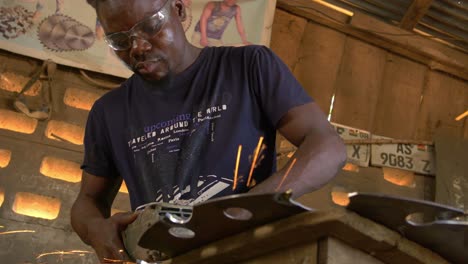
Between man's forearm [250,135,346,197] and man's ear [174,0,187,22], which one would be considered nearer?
man's forearm [250,135,346,197]

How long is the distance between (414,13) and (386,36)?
0.94 ft

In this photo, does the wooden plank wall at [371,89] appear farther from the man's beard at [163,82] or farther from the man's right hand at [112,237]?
the man's right hand at [112,237]

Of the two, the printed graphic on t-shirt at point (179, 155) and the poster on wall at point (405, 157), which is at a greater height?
the printed graphic on t-shirt at point (179, 155)

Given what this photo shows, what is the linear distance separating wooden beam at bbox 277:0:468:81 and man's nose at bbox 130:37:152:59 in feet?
10.5

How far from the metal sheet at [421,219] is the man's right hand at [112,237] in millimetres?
637

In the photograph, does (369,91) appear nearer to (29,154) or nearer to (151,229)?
(29,154)

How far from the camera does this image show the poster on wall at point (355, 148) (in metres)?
5.01

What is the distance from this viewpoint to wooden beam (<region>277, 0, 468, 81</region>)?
5191mm

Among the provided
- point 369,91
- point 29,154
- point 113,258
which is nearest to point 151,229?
point 113,258

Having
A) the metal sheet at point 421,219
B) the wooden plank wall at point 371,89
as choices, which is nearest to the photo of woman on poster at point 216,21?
the wooden plank wall at point 371,89

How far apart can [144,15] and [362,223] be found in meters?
1.09

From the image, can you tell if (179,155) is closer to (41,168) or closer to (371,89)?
(41,168)

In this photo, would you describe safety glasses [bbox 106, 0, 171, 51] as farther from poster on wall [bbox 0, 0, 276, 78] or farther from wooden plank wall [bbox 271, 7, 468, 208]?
wooden plank wall [bbox 271, 7, 468, 208]

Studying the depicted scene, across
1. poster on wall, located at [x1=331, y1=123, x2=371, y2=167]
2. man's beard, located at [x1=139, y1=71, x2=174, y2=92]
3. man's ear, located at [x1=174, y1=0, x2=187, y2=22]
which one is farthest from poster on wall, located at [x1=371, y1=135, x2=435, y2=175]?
man's beard, located at [x1=139, y1=71, x2=174, y2=92]
